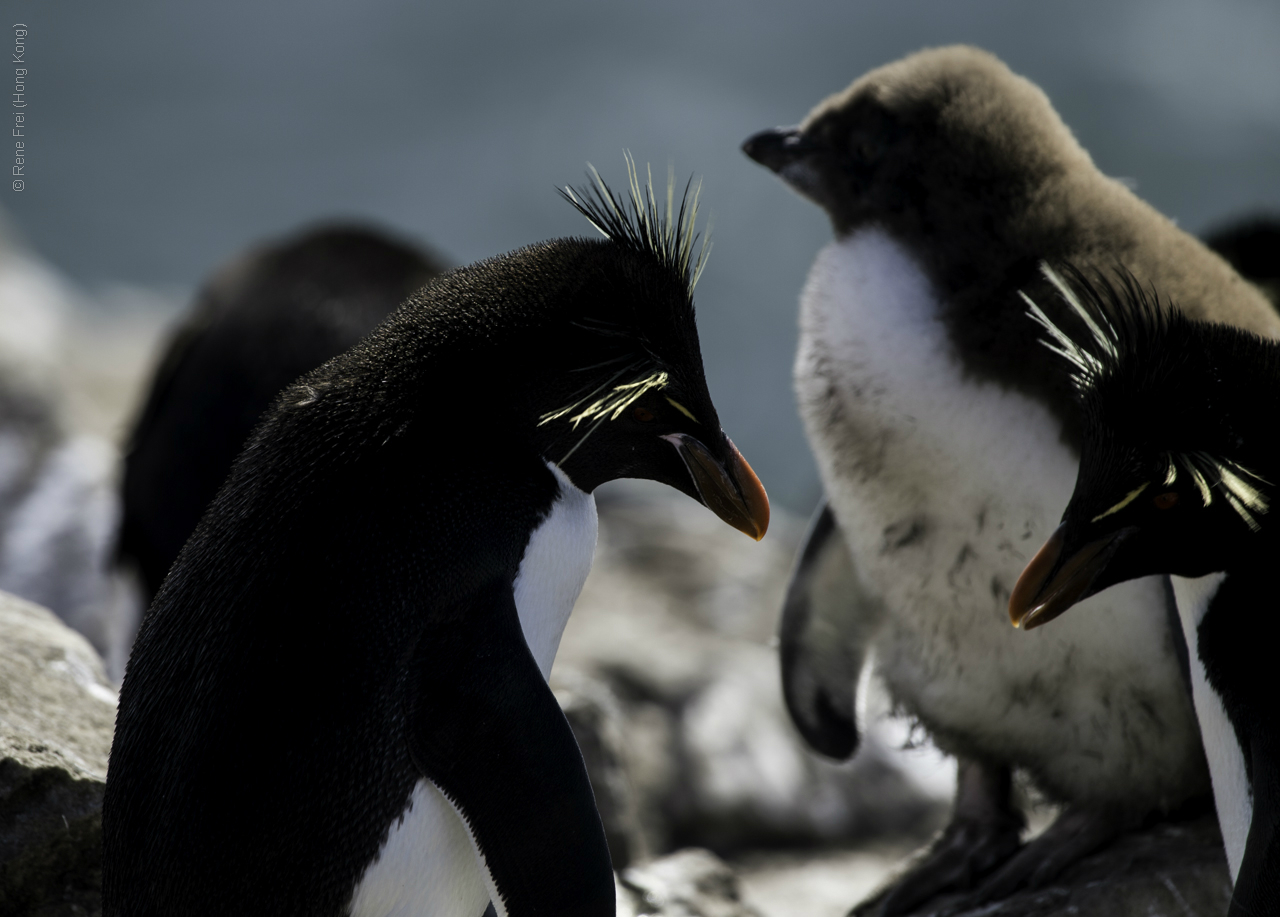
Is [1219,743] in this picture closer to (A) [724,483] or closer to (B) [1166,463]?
(B) [1166,463]

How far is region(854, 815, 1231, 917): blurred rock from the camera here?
213 centimetres

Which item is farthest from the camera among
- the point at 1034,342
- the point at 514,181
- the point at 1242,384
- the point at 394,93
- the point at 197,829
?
the point at 394,93

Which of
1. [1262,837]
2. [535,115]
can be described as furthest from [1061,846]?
[535,115]

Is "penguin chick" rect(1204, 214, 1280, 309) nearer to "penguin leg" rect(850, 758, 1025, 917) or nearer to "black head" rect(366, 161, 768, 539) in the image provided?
"penguin leg" rect(850, 758, 1025, 917)

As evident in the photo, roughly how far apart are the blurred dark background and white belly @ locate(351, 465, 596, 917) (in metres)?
10.5

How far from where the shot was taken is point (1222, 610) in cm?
182

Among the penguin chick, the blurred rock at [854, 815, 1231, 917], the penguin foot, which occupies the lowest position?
the blurred rock at [854, 815, 1231, 917]

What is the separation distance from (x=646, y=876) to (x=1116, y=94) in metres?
13.0

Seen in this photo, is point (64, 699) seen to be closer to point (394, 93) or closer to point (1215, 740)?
point (1215, 740)

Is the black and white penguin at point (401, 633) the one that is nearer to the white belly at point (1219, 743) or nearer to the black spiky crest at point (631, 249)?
the black spiky crest at point (631, 249)

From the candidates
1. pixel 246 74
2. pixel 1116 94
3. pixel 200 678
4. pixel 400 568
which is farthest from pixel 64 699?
pixel 246 74

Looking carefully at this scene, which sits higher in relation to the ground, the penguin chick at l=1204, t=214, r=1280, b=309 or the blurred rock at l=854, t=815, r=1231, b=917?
the penguin chick at l=1204, t=214, r=1280, b=309

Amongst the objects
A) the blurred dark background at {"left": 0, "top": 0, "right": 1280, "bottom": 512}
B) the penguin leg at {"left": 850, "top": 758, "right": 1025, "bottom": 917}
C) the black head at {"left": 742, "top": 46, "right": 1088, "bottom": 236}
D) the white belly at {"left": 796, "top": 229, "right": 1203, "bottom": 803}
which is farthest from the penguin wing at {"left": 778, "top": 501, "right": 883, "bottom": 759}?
the blurred dark background at {"left": 0, "top": 0, "right": 1280, "bottom": 512}

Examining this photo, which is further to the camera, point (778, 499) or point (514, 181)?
point (514, 181)
